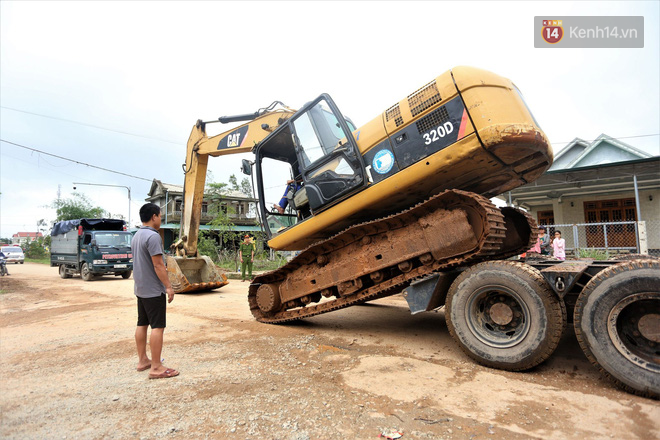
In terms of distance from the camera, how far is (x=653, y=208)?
15.6 metres

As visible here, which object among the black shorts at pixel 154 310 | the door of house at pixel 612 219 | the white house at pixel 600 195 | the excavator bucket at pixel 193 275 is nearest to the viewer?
the black shorts at pixel 154 310

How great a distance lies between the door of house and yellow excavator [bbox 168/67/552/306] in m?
14.5

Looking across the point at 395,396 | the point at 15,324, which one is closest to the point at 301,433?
the point at 395,396

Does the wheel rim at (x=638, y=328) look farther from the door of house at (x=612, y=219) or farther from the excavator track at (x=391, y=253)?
the door of house at (x=612, y=219)

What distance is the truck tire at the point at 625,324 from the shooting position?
2.68 meters

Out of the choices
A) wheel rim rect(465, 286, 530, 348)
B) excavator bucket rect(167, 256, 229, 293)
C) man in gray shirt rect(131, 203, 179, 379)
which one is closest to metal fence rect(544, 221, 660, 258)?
wheel rim rect(465, 286, 530, 348)

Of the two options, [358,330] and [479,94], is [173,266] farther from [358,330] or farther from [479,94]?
[479,94]

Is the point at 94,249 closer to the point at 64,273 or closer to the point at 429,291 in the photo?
the point at 64,273

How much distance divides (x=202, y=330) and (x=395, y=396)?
3.35m

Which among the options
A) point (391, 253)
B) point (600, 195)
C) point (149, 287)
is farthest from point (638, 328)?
point (600, 195)

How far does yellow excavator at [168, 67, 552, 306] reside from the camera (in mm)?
3543

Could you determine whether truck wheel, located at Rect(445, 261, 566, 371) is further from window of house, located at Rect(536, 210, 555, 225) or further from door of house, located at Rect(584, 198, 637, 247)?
window of house, located at Rect(536, 210, 555, 225)

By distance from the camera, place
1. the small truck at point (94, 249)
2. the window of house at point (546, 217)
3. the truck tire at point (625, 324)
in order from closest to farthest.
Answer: the truck tire at point (625, 324) → the small truck at point (94, 249) → the window of house at point (546, 217)

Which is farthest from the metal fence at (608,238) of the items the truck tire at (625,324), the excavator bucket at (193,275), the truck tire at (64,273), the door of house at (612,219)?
the truck tire at (64,273)
